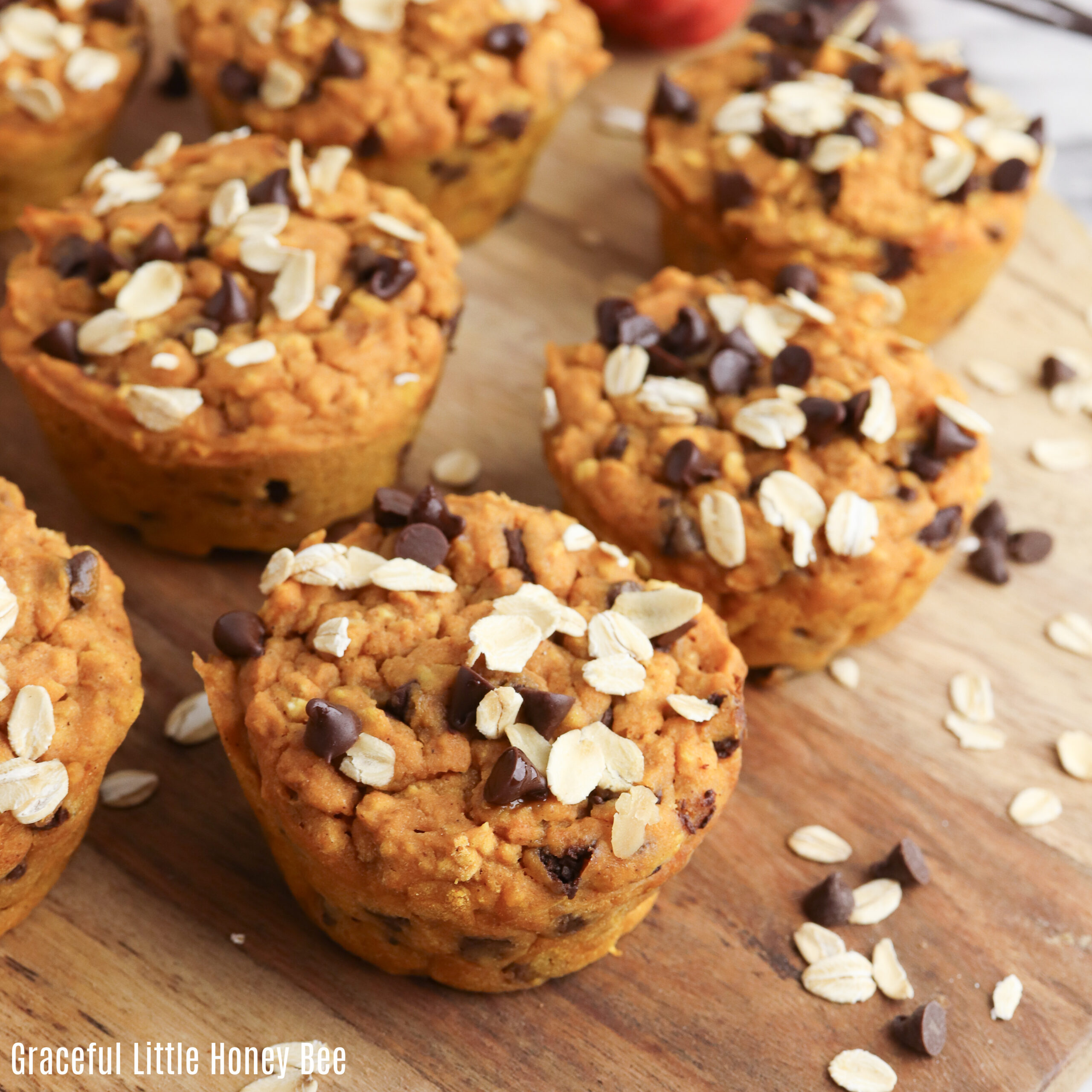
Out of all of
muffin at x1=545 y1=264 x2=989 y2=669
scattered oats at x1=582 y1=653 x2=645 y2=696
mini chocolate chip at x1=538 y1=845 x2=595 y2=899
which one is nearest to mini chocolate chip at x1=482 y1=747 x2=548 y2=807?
mini chocolate chip at x1=538 y1=845 x2=595 y2=899

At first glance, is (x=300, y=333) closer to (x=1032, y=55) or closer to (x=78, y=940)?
(x=78, y=940)

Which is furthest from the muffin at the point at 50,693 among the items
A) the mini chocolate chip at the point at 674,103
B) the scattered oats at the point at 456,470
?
the mini chocolate chip at the point at 674,103

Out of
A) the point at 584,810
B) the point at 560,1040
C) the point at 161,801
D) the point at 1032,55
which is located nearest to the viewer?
the point at 584,810

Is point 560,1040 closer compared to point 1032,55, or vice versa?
point 560,1040

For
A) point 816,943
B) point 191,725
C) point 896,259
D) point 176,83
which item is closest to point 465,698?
point 191,725

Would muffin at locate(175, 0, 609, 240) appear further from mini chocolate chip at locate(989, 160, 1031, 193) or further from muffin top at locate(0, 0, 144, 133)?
mini chocolate chip at locate(989, 160, 1031, 193)

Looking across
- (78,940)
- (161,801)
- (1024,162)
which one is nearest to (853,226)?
(1024,162)
